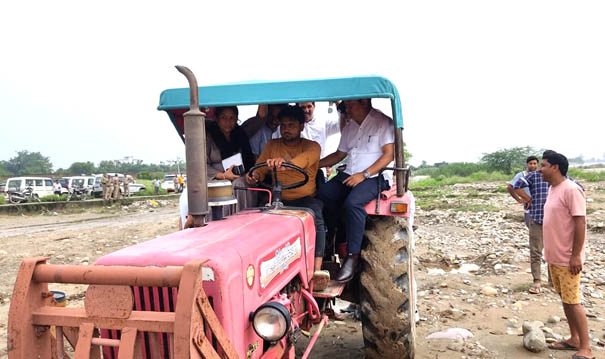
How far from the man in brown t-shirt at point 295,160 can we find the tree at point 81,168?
62644 mm

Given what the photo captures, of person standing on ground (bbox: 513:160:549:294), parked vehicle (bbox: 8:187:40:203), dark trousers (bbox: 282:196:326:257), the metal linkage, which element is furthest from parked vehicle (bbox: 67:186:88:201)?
the metal linkage

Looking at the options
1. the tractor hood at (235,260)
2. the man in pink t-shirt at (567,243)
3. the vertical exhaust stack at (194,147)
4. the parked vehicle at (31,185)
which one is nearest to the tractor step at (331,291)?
the tractor hood at (235,260)

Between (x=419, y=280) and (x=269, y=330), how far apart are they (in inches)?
183

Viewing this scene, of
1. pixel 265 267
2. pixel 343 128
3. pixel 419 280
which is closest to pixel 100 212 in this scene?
pixel 419 280

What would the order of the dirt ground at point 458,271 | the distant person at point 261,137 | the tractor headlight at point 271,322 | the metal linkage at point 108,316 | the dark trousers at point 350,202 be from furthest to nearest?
the distant person at point 261,137
the dirt ground at point 458,271
the dark trousers at point 350,202
the tractor headlight at point 271,322
the metal linkage at point 108,316

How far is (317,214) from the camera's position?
3416mm

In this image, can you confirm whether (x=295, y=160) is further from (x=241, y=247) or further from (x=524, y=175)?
(x=524, y=175)

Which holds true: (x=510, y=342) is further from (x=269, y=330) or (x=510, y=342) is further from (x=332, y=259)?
(x=269, y=330)

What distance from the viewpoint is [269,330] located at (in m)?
2.21

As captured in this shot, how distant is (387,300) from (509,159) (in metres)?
42.3

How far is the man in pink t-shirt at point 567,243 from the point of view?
12.6ft

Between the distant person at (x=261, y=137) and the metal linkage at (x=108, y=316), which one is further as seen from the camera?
the distant person at (x=261, y=137)

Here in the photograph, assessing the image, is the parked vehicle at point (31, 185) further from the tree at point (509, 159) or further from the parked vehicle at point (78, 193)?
the tree at point (509, 159)

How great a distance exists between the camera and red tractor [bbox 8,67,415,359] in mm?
1826
